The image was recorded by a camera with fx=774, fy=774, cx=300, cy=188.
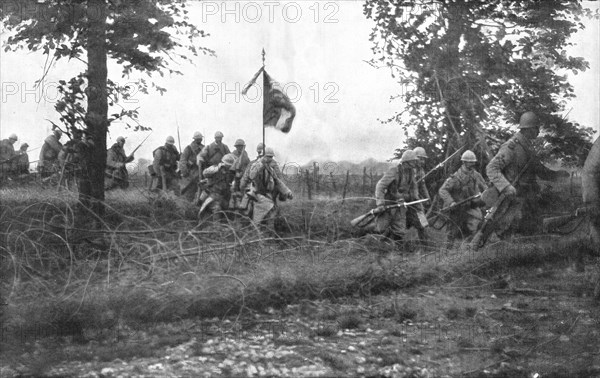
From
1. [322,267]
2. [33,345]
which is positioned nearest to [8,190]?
[33,345]

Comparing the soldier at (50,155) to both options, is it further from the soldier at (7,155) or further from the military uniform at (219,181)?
the military uniform at (219,181)

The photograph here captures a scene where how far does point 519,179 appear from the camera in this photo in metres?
8.23

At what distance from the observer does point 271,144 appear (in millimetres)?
7598

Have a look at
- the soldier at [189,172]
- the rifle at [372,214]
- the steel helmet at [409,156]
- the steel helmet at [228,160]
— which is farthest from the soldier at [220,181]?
the steel helmet at [409,156]

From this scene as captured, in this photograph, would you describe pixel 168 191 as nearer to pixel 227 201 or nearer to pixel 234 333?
pixel 227 201

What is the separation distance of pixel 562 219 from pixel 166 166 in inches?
175

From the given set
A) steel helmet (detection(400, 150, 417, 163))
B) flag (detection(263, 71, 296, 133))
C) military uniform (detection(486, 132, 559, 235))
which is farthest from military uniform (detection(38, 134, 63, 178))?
military uniform (detection(486, 132, 559, 235))

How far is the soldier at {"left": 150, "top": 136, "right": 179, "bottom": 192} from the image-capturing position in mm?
7773

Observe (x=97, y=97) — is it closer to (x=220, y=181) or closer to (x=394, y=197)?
(x=220, y=181)

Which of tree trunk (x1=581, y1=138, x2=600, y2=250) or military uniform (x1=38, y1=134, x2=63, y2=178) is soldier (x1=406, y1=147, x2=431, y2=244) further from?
military uniform (x1=38, y1=134, x2=63, y2=178)

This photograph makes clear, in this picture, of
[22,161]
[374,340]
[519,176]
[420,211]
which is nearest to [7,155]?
[22,161]

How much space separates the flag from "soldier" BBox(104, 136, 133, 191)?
1.39m

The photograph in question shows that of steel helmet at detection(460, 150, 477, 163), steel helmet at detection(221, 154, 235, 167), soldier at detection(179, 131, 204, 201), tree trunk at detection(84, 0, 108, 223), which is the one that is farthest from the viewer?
soldier at detection(179, 131, 204, 201)

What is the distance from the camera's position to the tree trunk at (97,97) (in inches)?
275
